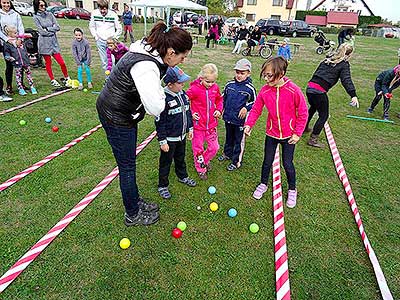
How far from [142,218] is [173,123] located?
1.11 meters

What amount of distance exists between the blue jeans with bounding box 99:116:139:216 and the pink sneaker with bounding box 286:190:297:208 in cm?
188

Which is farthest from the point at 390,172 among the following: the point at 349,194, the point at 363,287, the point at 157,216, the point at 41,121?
the point at 41,121

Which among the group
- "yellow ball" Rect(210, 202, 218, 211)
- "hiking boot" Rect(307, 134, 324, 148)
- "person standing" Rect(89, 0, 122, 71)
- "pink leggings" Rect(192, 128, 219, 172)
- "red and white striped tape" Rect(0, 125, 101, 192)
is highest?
"person standing" Rect(89, 0, 122, 71)

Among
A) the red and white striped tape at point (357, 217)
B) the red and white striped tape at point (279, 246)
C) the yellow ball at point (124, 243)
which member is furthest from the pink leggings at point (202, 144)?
the red and white striped tape at point (357, 217)

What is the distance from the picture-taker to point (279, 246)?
302cm

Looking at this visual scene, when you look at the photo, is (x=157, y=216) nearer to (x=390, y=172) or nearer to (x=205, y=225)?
(x=205, y=225)

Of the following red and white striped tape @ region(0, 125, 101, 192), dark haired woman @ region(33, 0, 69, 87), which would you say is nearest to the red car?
dark haired woman @ region(33, 0, 69, 87)

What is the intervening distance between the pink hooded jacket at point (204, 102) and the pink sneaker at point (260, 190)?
40.3 inches

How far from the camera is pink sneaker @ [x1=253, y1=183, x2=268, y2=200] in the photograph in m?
3.79

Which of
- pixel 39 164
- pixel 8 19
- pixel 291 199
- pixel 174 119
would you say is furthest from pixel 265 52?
pixel 39 164

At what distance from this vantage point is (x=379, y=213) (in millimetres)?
3621

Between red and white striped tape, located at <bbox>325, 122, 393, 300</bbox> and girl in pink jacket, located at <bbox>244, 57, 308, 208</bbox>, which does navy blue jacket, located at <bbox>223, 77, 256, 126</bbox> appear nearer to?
girl in pink jacket, located at <bbox>244, 57, 308, 208</bbox>

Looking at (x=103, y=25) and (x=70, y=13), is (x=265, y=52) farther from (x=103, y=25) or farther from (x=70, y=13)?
(x=70, y=13)

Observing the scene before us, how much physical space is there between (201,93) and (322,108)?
2.45 meters
